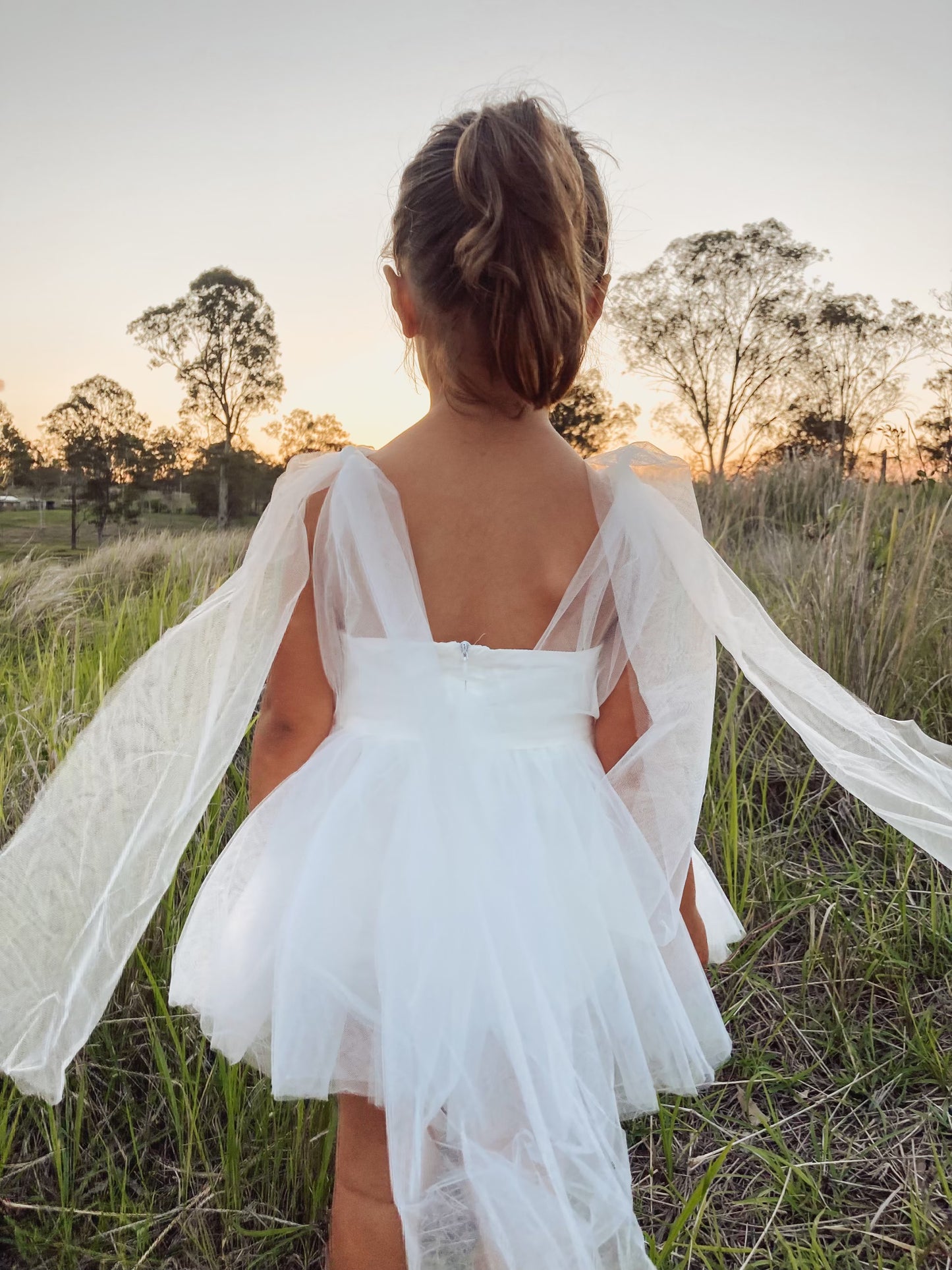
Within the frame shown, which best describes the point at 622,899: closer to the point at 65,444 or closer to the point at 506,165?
the point at 506,165

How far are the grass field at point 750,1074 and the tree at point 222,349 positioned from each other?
116 inches

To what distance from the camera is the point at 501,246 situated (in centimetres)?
84

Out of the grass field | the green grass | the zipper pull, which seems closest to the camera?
the zipper pull

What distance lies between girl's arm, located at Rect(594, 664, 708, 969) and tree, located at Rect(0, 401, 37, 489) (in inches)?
112

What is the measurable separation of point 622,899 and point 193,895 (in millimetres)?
899

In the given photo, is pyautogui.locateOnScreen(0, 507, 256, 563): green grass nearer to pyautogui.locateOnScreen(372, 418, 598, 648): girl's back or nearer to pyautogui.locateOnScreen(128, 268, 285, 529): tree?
pyautogui.locateOnScreen(128, 268, 285, 529): tree

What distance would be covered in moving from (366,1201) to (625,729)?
590 mm

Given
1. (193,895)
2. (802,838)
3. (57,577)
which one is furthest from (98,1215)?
(57,577)

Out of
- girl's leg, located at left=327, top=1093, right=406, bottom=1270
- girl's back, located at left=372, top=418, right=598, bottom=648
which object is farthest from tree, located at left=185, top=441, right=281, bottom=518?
girl's leg, located at left=327, top=1093, right=406, bottom=1270

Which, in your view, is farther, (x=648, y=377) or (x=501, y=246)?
(x=648, y=377)

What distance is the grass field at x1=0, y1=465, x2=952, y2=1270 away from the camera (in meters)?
1.14

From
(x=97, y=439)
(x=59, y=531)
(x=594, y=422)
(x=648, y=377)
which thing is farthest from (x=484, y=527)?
(x=648, y=377)

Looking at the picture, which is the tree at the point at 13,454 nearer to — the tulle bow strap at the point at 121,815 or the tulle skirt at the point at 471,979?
the tulle bow strap at the point at 121,815

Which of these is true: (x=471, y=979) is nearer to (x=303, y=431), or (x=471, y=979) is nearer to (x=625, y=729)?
(x=625, y=729)
